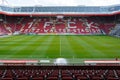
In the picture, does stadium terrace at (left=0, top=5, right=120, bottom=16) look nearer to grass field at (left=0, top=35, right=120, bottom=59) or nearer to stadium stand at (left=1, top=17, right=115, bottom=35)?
stadium stand at (left=1, top=17, right=115, bottom=35)

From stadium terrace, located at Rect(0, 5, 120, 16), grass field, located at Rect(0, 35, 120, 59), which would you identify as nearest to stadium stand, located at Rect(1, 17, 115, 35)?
stadium terrace, located at Rect(0, 5, 120, 16)

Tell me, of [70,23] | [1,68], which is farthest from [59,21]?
[1,68]

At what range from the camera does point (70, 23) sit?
3068 inches

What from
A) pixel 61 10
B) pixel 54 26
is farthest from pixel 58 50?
pixel 61 10

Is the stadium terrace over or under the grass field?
over

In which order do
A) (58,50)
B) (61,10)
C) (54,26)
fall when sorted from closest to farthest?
(58,50)
(54,26)
(61,10)

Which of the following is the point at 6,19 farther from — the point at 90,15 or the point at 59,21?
the point at 90,15

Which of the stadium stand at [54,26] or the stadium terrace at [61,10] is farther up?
the stadium terrace at [61,10]

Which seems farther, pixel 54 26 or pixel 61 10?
pixel 61 10

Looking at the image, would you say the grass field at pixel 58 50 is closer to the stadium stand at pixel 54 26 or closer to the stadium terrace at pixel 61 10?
the stadium stand at pixel 54 26

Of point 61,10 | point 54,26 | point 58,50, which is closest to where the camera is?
point 58,50

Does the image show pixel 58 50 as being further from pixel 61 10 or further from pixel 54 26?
pixel 61 10

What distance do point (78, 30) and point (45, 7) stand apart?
14.4 meters

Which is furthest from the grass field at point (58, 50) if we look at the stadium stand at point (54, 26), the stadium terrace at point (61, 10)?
the stadium terrace at point (61, 10)
